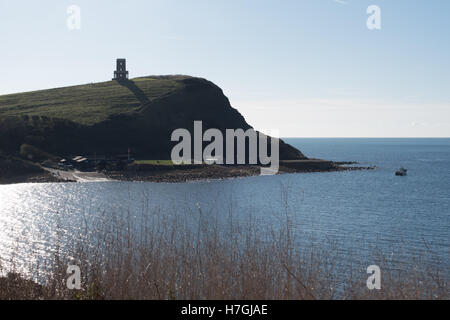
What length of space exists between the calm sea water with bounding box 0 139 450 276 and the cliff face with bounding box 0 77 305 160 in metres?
30.3

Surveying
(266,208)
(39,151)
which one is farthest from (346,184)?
(39,151)

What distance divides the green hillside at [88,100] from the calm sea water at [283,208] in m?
53.9

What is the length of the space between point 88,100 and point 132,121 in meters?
29.7

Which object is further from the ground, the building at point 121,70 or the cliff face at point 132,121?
the building at point 121,70

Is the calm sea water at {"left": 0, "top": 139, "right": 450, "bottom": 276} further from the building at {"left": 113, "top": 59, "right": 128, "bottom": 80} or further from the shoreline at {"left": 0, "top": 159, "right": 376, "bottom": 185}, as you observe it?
the building at {"left": 113, "top": 59, "right": 128, "bottom": 80}

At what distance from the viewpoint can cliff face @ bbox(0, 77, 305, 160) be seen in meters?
117

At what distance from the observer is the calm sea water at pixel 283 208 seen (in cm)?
4069

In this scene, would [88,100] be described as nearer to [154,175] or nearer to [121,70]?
[121,70]

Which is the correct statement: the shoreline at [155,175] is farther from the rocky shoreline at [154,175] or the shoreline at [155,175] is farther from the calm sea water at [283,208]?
the calm sea water at [283,208]

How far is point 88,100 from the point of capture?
156 meters

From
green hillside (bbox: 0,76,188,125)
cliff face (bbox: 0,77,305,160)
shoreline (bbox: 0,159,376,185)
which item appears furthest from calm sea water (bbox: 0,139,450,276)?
green hillside (bbox: 0,76,188,125)

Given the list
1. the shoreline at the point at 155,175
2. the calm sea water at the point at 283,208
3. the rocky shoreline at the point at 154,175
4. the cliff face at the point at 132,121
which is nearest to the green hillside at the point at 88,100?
the cliff face at the point at 132,121

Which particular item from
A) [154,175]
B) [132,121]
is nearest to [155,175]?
[154,175]
